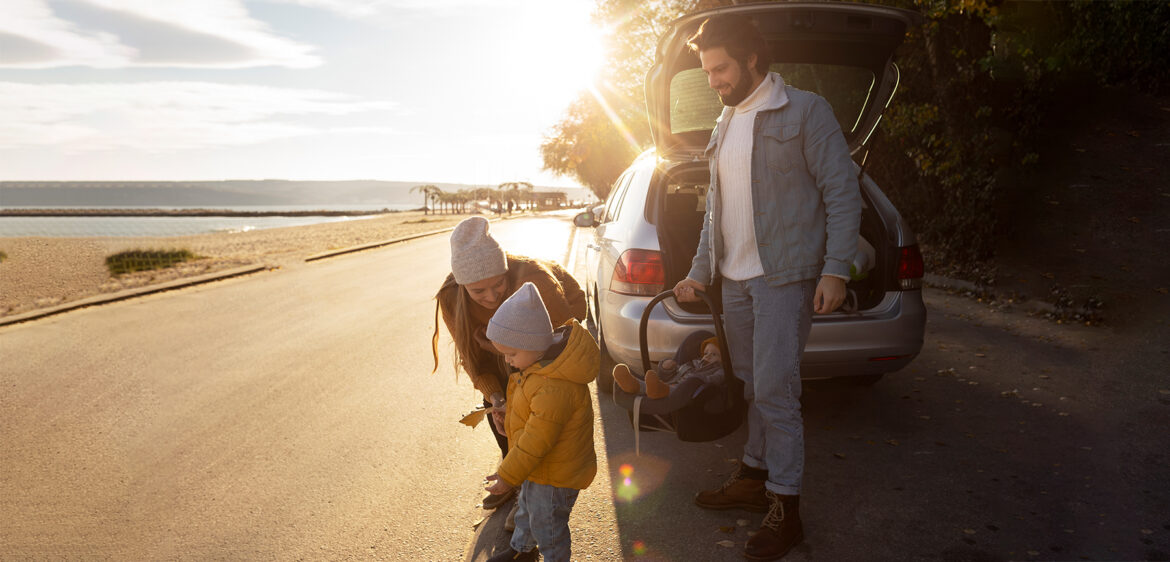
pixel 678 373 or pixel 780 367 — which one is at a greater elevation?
pixel 780 367

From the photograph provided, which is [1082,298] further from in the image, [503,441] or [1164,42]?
[503,441]

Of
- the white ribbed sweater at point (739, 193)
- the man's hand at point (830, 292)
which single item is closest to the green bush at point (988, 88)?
the white ribbed sweater at point (739, 193)

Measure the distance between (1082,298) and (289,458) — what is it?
8281mm

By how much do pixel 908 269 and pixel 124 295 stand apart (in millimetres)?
11466

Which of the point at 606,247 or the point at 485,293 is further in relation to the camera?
the point at 606,247

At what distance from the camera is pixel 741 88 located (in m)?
2.80

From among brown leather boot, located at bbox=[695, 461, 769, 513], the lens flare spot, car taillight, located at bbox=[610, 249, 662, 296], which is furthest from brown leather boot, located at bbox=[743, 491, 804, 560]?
car taillight, located at bbox=[610, 249, 662, 296]

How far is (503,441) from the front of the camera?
3178 mm

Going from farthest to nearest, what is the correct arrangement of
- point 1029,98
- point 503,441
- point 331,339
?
point 1029,98, point 331,339, point 503,441

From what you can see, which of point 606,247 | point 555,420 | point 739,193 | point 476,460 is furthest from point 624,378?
point 606,247

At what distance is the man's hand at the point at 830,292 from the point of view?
262 cm

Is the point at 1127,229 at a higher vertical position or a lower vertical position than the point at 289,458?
higher

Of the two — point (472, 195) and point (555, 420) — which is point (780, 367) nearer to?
point (555, 420)

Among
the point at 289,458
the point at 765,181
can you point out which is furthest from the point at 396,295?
the point at 765,181
